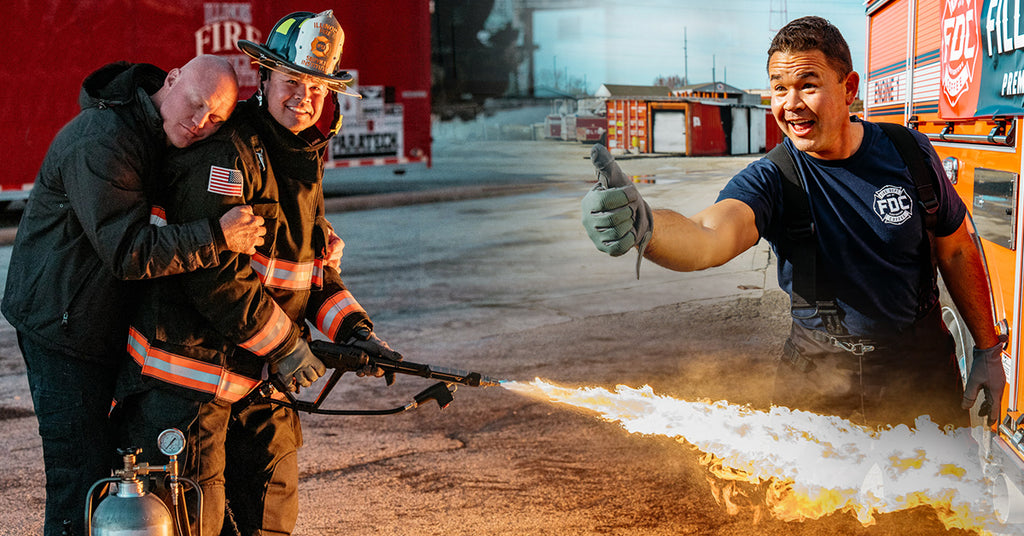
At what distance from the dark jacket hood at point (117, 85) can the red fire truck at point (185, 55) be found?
33.3 feet

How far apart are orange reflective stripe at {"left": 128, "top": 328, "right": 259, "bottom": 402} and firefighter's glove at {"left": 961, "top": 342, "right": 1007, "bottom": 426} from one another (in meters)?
2.45

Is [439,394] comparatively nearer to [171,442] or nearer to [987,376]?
[171,442]

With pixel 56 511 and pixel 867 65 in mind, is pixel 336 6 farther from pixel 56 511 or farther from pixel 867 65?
pixel 56 511

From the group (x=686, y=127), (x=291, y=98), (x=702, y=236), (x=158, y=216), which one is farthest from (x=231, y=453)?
(x=686, y=127)

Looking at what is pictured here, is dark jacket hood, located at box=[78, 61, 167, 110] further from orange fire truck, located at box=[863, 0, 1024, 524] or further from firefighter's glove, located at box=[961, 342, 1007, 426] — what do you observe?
Result: firefighter's glove, located at box=[961, 342, 1007, 426]

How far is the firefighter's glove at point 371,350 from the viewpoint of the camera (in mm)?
3422

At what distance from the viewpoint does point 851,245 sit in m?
3.10

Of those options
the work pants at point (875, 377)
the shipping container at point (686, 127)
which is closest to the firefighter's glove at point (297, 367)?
the work pants at point (875, 377)

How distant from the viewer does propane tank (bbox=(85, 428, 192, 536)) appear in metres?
2.78

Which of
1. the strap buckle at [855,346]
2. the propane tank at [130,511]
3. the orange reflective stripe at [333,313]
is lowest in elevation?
the propane tank at [130,511]

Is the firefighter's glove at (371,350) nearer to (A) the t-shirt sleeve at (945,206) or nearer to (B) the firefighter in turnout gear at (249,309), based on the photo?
(B) the firefighter in turnout gear at (249,309)

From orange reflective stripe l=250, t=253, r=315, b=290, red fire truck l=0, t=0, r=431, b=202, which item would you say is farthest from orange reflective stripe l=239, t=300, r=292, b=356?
red fire truck l=0, t=0, r=431, b=202

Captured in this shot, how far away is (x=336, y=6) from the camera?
15.2 metres

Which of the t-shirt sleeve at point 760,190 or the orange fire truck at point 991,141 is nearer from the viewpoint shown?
the t-shirt sleeve at point 760,190
